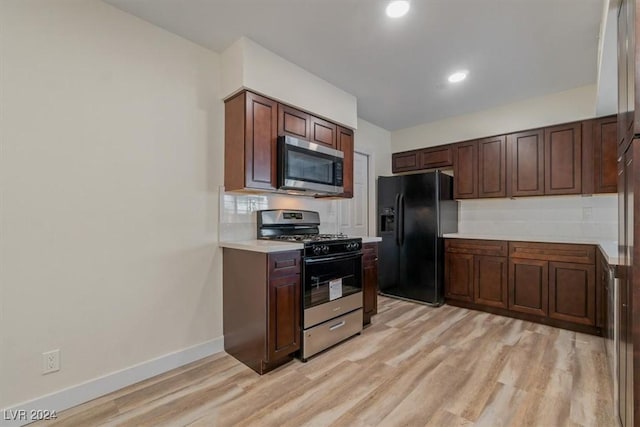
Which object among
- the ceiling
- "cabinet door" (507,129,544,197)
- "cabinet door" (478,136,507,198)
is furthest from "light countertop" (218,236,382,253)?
"cabinet door" (507,129,544,197)

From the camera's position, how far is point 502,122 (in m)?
3.74

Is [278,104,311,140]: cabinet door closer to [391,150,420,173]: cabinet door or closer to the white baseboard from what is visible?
the white baseboard

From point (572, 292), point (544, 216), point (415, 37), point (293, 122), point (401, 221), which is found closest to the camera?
point (415, 37)

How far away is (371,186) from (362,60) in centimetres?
201

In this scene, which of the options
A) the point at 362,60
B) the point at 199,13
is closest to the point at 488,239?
the point at 362,60

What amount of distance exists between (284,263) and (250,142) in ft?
3.32

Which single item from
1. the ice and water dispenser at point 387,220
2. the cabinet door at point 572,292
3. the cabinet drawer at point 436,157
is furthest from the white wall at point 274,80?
the cabinet door at point 572,292

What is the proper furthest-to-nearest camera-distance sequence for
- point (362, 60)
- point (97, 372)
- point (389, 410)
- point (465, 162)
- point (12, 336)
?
point (465, 162), point (362, 60), point (97, 372), point (389, 410), point (12, 336)

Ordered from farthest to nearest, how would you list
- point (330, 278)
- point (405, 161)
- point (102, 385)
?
point (405, 161) < point (330, 278) < point (102, 385)

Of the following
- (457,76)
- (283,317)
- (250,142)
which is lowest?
(283,317)

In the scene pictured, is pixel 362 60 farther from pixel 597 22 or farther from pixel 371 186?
pixel 371 186

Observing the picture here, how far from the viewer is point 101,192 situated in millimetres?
1985

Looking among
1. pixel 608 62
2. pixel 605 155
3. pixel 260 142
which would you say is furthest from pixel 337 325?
pixel 605 155

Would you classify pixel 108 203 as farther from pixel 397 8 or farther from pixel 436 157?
pixel 436 157
